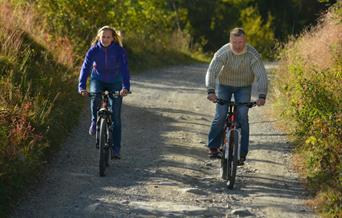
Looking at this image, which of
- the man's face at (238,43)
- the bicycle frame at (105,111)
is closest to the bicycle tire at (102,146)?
the bicycle frame at (105,111)

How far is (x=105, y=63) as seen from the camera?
860 cm

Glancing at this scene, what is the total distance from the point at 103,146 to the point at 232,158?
166 cm

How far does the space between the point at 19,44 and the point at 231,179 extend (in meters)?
5.54

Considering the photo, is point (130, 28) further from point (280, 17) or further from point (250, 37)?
point (280, 17)

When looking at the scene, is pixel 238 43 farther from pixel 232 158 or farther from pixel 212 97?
pixel 232 158

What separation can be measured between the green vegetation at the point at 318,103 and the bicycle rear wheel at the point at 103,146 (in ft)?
8.51

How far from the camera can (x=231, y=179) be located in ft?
25.7

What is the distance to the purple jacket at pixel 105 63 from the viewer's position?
337 inches

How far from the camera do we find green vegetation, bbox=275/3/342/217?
7703 mm

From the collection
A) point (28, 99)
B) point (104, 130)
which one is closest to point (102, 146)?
point (104, 130)

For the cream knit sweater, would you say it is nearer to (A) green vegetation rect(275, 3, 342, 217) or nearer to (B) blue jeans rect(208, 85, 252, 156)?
(B) blue jeans rect(208, 85, 252, 156)

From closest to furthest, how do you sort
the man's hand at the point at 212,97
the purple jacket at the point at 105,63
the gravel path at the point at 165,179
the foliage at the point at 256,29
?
1. the gravel path at the point at 165,179
2. the man's hand at the point at 212,97
3. the purple jacket at the point at 105,63
4. the foliage at the point at 256,29

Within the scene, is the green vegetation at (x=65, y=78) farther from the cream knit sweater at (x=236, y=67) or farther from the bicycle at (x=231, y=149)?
the cream knit sweater at (x=236, y=67)

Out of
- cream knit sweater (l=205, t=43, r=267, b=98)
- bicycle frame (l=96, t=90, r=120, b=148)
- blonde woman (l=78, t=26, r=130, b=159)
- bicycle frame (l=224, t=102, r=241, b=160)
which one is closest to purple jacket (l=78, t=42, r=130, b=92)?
blonde woman (l=78, t=26, r=130, b=159)
